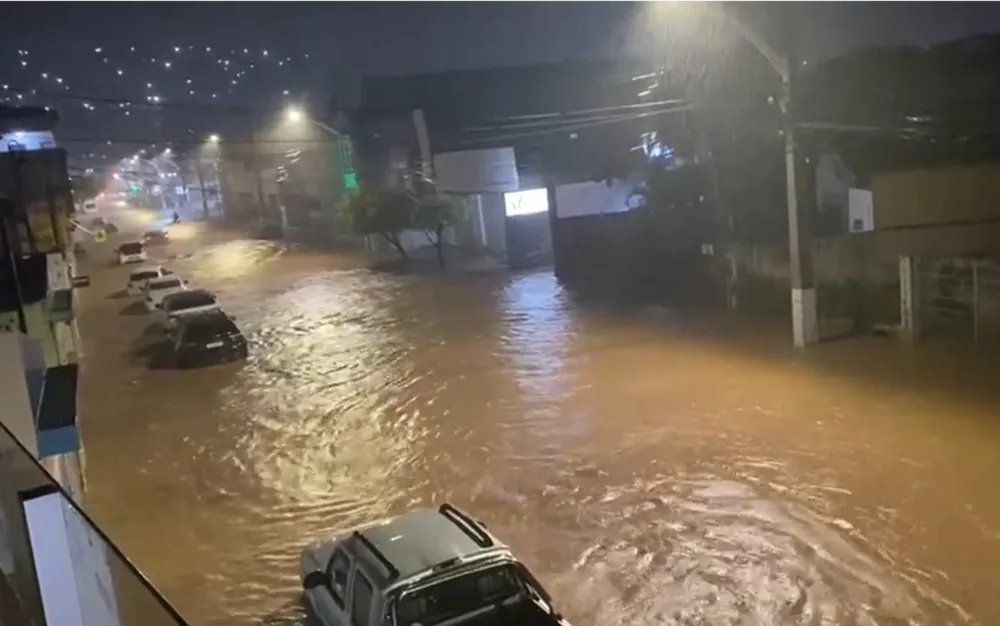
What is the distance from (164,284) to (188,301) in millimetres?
5983

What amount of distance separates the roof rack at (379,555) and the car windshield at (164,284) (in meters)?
26.5

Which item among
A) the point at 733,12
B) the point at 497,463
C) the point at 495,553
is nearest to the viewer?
the point at 495,553

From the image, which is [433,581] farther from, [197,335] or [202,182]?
[202,182]

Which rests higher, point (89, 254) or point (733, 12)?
point (733, 12)

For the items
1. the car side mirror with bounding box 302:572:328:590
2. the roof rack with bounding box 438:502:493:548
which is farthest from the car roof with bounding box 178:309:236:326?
the roof rack with bounding box 438:502:493:548

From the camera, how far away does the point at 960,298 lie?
1872 centimetres

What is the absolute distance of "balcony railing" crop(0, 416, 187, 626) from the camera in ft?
15.4

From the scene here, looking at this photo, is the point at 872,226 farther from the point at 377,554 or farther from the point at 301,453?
the point at 377,554

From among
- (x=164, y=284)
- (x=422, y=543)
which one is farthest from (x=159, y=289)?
(x=422, y=543)

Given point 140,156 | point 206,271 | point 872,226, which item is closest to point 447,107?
point 206,271

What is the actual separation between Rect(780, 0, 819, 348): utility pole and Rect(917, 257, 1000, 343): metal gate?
207 cm

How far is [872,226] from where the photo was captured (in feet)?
82.7

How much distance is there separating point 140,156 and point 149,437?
7473 centimetres

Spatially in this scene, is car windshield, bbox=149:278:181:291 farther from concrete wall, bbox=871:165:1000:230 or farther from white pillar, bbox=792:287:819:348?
concrete wall, bbox=871:165:1000:230
